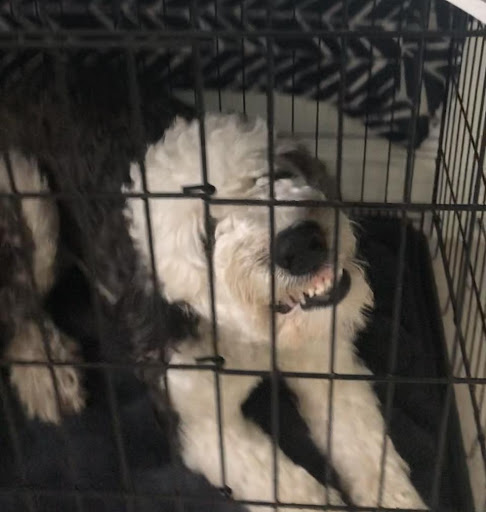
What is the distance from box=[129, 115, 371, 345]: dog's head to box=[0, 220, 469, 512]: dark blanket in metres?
0.29

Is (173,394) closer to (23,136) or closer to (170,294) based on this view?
(170,294)

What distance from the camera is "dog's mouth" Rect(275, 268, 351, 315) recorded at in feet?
3.58

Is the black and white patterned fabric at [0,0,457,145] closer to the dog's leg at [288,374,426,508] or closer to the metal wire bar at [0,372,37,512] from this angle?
the dog's leg at [288,374,426,508]

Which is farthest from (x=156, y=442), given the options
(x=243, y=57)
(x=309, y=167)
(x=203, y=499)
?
(x=243, y=57)

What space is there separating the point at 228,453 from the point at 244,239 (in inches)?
15.3

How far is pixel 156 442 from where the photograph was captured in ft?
4.53

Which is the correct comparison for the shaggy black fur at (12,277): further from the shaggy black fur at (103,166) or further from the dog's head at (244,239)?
the dog's head at (244,239)

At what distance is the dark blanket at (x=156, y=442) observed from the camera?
1268 millimetres

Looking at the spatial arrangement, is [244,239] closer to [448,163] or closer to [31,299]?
[31,299]

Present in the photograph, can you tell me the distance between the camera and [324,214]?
1.11 metres

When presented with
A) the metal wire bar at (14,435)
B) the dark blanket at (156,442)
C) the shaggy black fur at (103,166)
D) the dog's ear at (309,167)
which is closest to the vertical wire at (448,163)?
the dark blanket at (156,442)

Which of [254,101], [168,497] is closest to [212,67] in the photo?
[254,101]

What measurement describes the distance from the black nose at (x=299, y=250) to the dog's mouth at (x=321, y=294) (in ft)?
0.10

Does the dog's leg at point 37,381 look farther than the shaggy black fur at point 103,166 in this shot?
Yes
